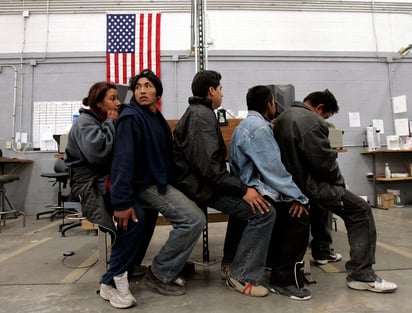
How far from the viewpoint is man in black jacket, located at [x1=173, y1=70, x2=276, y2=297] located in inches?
64.1

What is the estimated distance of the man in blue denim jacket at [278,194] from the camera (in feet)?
5.37

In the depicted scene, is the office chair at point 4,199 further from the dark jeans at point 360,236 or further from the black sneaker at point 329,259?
the dark jeans at point 360,236

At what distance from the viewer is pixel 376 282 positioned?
169cm

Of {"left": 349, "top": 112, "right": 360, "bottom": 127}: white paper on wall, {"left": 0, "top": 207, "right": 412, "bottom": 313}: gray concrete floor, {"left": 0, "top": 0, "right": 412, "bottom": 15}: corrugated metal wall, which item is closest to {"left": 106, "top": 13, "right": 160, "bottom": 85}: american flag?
{"left": 0, "top": 0, "right": 412, "bottom": 15}: corrugated metal wall

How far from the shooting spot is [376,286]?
167 cm

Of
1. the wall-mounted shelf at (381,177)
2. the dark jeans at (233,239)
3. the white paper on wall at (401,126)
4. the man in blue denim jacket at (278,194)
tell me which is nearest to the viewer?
the man in blue denim jacket at (278,194)

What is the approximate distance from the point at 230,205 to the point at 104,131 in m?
0.82

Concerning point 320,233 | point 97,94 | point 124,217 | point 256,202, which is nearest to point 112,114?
point 97,94

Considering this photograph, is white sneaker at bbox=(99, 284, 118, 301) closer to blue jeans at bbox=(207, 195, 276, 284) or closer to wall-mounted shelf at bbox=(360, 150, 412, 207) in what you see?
blue jeans at bbox=(207, 195, 276, 284)

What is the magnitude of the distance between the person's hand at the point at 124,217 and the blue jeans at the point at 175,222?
12 cm

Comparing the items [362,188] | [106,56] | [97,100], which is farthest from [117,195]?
[362,188]

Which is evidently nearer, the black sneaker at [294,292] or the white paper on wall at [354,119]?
the black sneaker at [294,292]

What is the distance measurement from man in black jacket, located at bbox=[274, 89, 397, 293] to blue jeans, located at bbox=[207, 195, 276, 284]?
0.31m

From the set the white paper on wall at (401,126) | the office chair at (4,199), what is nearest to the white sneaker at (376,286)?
the office chair at (4,199)
